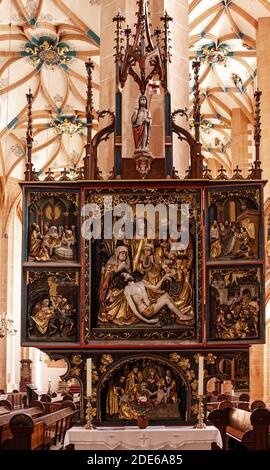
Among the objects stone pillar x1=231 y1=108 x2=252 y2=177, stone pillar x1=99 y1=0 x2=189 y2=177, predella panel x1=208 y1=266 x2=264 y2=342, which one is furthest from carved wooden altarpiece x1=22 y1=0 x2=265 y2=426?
stone pillar x1=231 y1=108 x2=252 y2=177

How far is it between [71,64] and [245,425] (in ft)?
60.6

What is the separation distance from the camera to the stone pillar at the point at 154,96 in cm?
1282

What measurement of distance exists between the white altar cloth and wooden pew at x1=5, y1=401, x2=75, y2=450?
961mm

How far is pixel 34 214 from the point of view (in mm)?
10766

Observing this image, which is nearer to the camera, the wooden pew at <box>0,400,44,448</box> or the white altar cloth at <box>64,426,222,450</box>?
the white altar cloth at <box>64,426,222,450</box>

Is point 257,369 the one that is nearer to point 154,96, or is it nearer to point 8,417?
point 8,417

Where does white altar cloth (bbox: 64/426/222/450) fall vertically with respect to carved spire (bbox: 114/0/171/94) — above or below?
below

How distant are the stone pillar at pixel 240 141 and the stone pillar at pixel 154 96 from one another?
1470 centimetres

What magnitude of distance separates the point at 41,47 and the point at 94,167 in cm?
1702

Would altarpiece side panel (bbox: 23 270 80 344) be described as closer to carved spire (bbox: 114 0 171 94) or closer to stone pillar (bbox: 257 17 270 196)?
carved spire (bbox: 114 0 171 94)

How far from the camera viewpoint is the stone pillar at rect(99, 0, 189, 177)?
12.8 m

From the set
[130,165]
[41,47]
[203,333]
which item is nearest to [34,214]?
[130,165]

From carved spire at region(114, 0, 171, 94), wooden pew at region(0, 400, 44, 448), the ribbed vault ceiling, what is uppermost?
the ribbed vault ceiling
